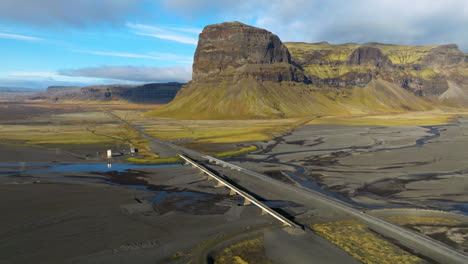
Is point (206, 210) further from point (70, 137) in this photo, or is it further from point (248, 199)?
point (70, 137)

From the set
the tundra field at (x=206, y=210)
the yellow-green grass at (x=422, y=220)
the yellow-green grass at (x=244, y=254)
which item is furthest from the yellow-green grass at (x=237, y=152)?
the yellow-green grass at (x=244, y=254)

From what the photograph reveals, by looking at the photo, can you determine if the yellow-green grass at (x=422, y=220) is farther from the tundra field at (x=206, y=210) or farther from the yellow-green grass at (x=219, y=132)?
the yellow-green grass at (x=219, y=132)

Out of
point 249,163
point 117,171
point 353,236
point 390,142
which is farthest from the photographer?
point 390,142

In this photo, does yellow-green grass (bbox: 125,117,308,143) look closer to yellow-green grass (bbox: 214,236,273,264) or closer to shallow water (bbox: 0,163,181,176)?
shallow water (bbox: 0,163,181,176)

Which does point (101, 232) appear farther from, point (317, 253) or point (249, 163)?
point (249, 163)

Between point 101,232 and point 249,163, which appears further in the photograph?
point 249,163

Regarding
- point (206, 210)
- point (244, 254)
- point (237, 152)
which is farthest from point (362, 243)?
point (237, 152)

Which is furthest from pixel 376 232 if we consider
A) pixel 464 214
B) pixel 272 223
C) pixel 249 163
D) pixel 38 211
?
pixel 249 163
